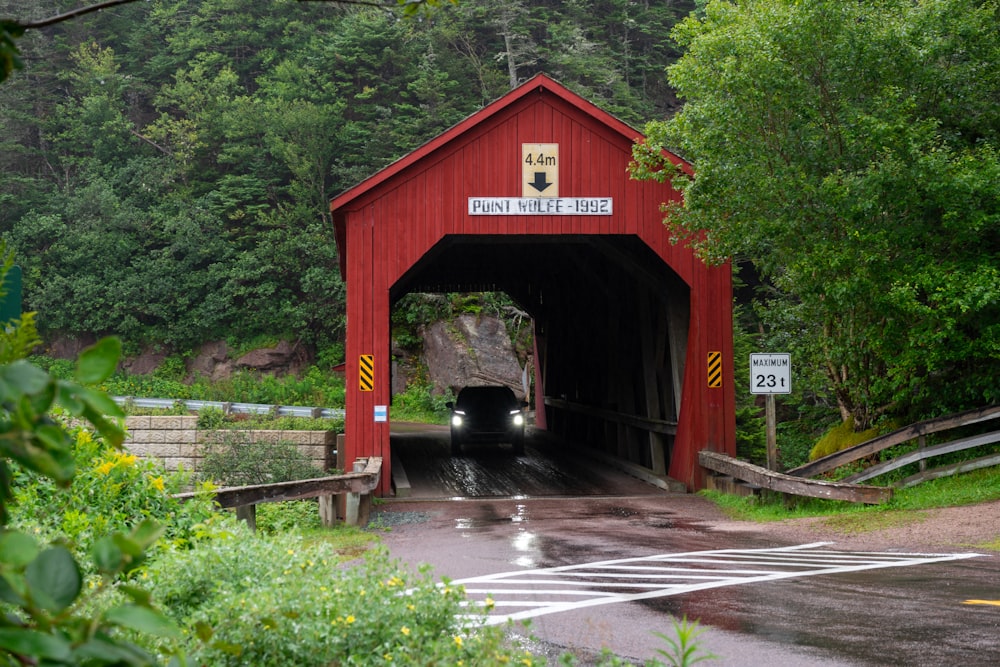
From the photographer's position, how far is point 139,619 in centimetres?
133

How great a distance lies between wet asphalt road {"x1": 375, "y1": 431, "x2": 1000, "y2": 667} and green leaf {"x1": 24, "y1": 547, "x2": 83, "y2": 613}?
192 inches

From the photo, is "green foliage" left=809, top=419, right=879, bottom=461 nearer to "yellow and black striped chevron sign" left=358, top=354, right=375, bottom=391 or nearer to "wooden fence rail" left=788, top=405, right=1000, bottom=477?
"wooden fence rail" left=788, top=405, right=1000, bottom=477

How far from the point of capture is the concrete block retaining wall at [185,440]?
2252 centimetres

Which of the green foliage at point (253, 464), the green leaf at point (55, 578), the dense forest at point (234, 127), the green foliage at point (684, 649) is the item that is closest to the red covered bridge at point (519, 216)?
the green foliage at point (253, 464)

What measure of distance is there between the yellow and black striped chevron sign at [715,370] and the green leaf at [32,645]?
1661cm

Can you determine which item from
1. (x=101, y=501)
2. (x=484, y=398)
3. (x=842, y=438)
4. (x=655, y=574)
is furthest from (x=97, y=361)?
(x=484, y=398)

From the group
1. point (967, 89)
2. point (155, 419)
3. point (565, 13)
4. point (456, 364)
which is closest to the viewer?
point (967, 89)

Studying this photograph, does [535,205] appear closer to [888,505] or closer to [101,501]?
[888,505]

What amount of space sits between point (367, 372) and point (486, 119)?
15.0 feet

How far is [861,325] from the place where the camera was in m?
15.5

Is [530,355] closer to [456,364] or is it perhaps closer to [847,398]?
[456,364]

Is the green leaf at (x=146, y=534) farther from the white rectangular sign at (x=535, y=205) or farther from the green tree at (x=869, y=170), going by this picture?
the white rectangular sign at (x=535, y=205)

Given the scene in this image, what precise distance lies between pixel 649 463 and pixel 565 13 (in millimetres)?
36330

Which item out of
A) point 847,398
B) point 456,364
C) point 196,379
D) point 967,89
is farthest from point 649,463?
point 196,379
